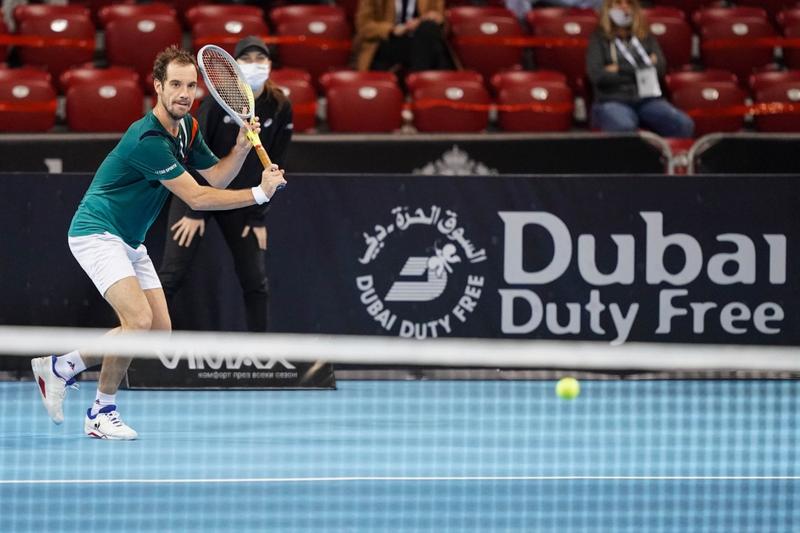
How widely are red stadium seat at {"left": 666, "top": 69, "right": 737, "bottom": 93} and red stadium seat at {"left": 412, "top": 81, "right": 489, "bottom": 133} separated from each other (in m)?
1.71

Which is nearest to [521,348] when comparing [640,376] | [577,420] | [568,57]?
[577,420]

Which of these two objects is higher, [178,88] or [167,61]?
[167,61]

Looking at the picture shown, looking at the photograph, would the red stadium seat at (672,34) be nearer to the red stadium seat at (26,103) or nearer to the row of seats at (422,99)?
the row of seats at (422,99)

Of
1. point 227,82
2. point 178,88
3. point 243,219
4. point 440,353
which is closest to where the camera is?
point 440,353

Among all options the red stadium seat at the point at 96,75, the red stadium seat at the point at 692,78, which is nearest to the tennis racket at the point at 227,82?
the red stadium seat at the point at 96,75

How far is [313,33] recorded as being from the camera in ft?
38.2

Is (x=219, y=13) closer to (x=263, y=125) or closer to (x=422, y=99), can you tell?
(x=422, y=99)

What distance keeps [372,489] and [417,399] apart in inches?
96.6

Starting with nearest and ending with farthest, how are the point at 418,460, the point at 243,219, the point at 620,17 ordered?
1. the point at 418,460
2. the point at 243,219
3. the point at 620,17

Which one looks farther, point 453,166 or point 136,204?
point 453,166

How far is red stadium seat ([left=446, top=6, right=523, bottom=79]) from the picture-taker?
39.1ft

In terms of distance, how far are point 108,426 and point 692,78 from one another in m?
6.62

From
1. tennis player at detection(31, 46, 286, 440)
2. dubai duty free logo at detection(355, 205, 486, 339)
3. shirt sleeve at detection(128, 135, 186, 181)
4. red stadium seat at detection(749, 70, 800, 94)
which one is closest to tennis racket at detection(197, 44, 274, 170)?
tennis player at detection(31, 46, 286, 440)

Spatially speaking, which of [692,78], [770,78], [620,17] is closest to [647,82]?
[620,17]
